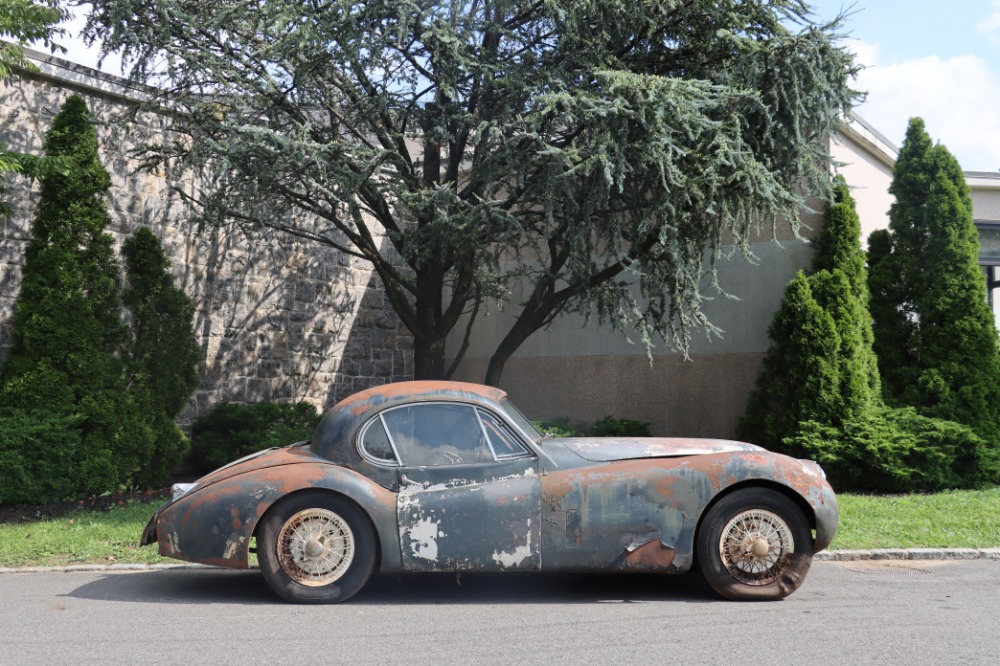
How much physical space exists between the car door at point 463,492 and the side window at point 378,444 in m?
0.04

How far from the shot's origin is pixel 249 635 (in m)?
5.29

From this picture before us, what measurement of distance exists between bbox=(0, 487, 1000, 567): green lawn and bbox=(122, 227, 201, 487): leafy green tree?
3.90 ft

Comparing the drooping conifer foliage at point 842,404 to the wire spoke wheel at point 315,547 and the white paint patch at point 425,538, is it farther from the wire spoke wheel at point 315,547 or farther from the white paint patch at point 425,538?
the wire spoke wheel at point 315,547

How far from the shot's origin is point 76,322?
1077 cm

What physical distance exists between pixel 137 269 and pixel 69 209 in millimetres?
1383

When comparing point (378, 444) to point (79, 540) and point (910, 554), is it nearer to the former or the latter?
point (79, 540)

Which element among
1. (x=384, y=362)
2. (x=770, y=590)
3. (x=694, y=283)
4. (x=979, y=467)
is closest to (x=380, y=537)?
(x=770, y=590)

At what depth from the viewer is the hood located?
6457 millimetres

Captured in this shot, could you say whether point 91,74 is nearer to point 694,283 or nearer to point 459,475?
point 694,283

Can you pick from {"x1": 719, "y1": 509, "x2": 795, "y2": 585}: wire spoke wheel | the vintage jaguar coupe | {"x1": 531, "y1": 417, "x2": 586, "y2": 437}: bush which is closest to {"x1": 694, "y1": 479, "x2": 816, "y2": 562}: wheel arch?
the vintage jaguar coupe

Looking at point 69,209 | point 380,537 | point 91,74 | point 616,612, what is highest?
point 91,74

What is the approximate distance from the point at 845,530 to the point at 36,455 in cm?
837

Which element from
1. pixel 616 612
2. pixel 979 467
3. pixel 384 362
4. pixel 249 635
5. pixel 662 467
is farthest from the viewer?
pixel 384 362

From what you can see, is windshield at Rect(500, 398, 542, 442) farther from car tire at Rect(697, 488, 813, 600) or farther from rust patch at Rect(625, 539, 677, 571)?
car tire at Rect(697, 488, 813, 600)
